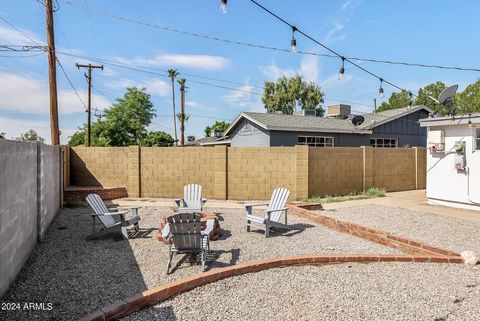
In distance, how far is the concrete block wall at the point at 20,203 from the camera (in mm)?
4055

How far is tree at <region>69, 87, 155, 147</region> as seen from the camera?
1597 inches

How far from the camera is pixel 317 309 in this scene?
11.9 ft

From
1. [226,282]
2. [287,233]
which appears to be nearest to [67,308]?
[226,282]

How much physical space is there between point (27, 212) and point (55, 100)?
779 cm

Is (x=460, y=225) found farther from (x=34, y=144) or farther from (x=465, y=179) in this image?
(x=34, y=144)

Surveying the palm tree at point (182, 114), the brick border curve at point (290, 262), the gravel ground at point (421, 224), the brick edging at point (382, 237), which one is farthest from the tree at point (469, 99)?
the brick border curve at point (290, 262)

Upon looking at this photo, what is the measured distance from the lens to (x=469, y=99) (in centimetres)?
3444

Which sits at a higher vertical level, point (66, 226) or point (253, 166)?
point (253, 166)

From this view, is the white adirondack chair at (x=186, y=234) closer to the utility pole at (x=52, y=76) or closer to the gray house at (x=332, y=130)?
the utility pole at (x=52, y=76)

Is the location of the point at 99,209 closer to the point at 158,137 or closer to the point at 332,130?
the point at 332,130

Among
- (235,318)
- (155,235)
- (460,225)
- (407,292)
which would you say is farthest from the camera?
(460,225)

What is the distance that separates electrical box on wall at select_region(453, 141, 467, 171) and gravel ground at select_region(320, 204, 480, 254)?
197 cm

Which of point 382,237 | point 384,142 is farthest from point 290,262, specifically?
point 384,142

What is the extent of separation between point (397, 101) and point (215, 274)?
50.9m
